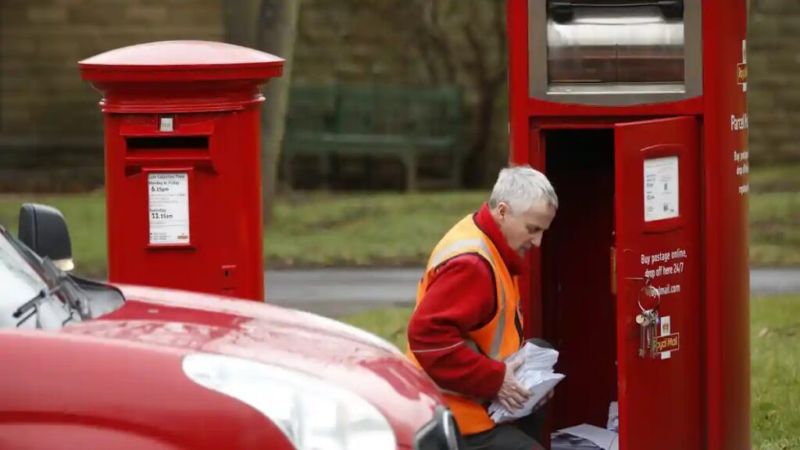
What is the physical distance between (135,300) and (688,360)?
2273 mm

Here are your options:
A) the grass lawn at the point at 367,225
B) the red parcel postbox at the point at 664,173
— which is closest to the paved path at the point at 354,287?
the grass lawn at the point at 367,225

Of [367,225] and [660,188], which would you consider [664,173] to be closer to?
[660,188]

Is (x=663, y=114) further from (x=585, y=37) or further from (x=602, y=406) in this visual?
(x=602, y=406)

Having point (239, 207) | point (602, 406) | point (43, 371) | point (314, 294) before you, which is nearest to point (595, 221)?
point (602, 406)

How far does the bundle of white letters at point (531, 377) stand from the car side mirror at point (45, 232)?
155 cm

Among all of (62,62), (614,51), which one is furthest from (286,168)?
(614,51)

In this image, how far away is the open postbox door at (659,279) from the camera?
5.95 meters

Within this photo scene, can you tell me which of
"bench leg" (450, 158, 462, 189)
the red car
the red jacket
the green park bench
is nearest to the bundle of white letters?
the red jacket

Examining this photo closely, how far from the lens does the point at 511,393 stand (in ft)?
18.7

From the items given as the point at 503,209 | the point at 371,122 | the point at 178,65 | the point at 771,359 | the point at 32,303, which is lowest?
the point at 771,359

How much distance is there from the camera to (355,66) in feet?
73.2

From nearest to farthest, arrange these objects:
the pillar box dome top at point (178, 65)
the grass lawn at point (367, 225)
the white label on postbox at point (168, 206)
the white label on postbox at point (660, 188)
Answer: the white label on postbox at point (660, 188) < the pillar box dome top at point (178, 65) < the white label on postbox at point (168, 206) < the grass lawn at point (367, 225)

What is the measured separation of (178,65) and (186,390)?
244 cm

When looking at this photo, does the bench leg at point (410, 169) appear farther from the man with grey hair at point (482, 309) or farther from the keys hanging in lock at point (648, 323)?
the man with grey hair at point (482, 309)
